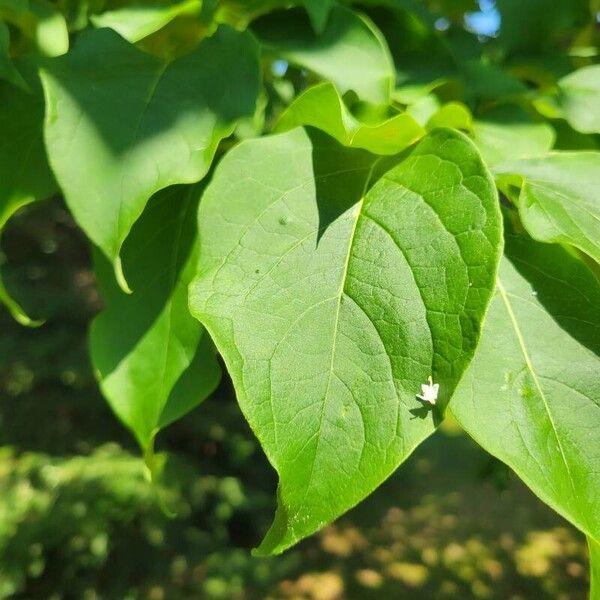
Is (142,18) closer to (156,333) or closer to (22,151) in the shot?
(22,151)

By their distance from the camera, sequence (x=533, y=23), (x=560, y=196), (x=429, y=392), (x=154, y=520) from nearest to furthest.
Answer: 1. (x=429, y=392)
2. (x=560, y=196)
3. (x=533, y=23)
4. (x=154, y=520)

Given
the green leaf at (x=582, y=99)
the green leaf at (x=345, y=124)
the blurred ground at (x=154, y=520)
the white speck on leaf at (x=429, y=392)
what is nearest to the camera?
the white speck on leaf at (x=429, y=392)

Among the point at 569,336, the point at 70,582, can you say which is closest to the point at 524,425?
the point at 569,336

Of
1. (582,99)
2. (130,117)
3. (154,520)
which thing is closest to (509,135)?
(582,99)

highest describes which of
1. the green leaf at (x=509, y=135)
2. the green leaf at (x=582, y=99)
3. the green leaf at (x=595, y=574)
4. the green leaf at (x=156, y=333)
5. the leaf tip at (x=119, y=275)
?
the leaf tip at (x=119, y=275)

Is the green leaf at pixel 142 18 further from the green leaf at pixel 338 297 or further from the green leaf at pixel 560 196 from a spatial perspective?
the green leaf at pixel 560 196

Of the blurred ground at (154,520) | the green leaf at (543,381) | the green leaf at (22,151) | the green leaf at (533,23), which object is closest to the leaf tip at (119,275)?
the green leaf at (22,151)

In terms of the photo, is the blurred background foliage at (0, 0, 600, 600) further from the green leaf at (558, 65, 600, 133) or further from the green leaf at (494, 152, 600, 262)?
the green leaf at (494, 152, 600, 262)
